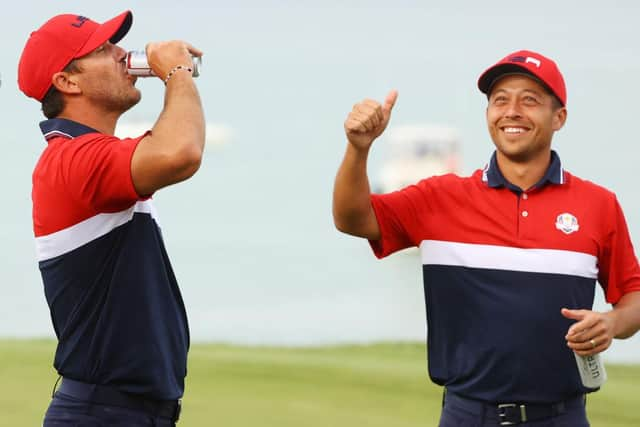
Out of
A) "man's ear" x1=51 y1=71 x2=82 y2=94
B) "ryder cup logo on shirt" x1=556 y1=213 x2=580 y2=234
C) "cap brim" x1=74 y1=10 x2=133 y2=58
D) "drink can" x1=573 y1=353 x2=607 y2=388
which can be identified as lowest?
"drink can" x1=573 y1=353 x2=607 y2=388

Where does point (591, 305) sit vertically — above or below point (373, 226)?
below

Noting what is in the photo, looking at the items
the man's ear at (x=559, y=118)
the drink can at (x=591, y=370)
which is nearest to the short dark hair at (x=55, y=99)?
the man's ear at (x=559, y=118)

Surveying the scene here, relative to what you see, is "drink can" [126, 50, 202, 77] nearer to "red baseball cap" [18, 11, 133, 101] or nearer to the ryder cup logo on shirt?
"red baseball cap" [18, 11, 133, 101]

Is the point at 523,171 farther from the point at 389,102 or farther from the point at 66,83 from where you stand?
the point at 66,83

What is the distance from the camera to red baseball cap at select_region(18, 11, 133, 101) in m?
3.95

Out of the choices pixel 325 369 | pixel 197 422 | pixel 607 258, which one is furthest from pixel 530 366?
pixel 325 369

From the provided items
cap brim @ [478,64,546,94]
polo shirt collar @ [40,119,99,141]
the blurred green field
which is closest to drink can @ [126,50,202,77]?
polo shirt collar @ [40,119,99,141]

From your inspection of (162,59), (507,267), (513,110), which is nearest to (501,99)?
(513,110)

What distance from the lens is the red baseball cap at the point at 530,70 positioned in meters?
4.14

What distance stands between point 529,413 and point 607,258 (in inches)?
25.0

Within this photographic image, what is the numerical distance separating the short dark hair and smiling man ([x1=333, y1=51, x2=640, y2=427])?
3.25 feet

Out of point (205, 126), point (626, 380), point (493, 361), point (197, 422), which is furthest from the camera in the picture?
point (626, 380)

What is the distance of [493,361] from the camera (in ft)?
13.0

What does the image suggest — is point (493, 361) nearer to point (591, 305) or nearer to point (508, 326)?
point (508, 326)
